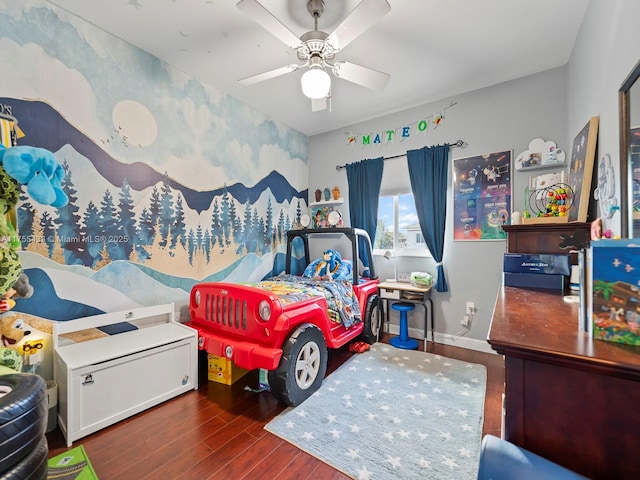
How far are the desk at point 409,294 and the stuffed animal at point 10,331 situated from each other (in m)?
2.98

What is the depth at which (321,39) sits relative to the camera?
1863mm

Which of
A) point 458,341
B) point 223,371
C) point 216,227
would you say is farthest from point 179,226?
point 458,341

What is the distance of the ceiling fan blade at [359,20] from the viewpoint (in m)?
1.49

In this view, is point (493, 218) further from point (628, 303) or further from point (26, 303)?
point (26, 303)

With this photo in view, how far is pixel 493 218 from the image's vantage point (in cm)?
291

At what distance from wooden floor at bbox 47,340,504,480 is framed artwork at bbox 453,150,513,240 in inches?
62.4

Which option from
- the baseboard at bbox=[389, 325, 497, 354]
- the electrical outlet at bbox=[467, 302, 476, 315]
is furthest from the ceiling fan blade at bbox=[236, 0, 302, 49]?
the baseboard at bbox=[389, 325, 497, 354]

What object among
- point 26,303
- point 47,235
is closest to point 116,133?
point 47,235

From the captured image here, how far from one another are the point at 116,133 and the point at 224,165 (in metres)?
1.03

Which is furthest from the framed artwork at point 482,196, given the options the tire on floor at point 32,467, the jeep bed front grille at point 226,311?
the tire on floor at point 32,467

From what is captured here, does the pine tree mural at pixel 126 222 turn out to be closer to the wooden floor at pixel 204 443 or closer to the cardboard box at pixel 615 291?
the wooden floor at pixel 204 443

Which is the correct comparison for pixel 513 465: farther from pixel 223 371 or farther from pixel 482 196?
pixel 482 196

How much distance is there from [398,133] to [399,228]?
1194 mm

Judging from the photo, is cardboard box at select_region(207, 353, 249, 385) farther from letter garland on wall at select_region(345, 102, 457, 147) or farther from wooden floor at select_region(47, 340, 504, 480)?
letter garland on wall at select_region(345, 102, 457, 147)
